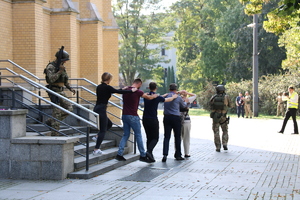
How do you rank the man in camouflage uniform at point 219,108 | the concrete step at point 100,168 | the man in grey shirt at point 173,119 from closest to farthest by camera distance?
1. the concrete step at point 100,168
2. the man in grey shirt at point 173,119
3. the man in camouflage uniform at point 219,108

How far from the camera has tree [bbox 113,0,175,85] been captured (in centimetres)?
5847

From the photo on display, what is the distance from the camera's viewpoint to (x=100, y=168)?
32.2 feet

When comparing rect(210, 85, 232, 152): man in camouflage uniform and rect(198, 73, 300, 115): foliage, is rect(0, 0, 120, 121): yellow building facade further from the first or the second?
rect(198, 73, 300, 115): foliage

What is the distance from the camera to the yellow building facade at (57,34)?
1534cm

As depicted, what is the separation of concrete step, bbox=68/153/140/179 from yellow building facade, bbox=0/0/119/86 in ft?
18.5

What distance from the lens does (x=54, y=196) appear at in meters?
7.64

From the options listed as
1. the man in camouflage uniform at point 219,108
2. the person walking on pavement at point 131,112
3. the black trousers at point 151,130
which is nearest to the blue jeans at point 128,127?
the person walking on pavement at point 131,112

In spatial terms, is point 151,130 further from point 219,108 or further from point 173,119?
point 219,108

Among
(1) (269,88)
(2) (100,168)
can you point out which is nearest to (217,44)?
(1) (269,88)

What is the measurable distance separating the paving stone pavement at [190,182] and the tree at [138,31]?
46.7m

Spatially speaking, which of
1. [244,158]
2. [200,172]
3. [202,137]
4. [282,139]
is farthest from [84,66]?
[200,172]

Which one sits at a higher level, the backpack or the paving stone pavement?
the backpack

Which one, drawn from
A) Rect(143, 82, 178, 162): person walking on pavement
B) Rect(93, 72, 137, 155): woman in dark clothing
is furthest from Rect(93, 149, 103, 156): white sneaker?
Rect(143, 82, 178, 162): person walking on pavement

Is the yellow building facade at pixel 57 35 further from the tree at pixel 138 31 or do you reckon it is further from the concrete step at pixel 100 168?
the tree at pixel 138 31
